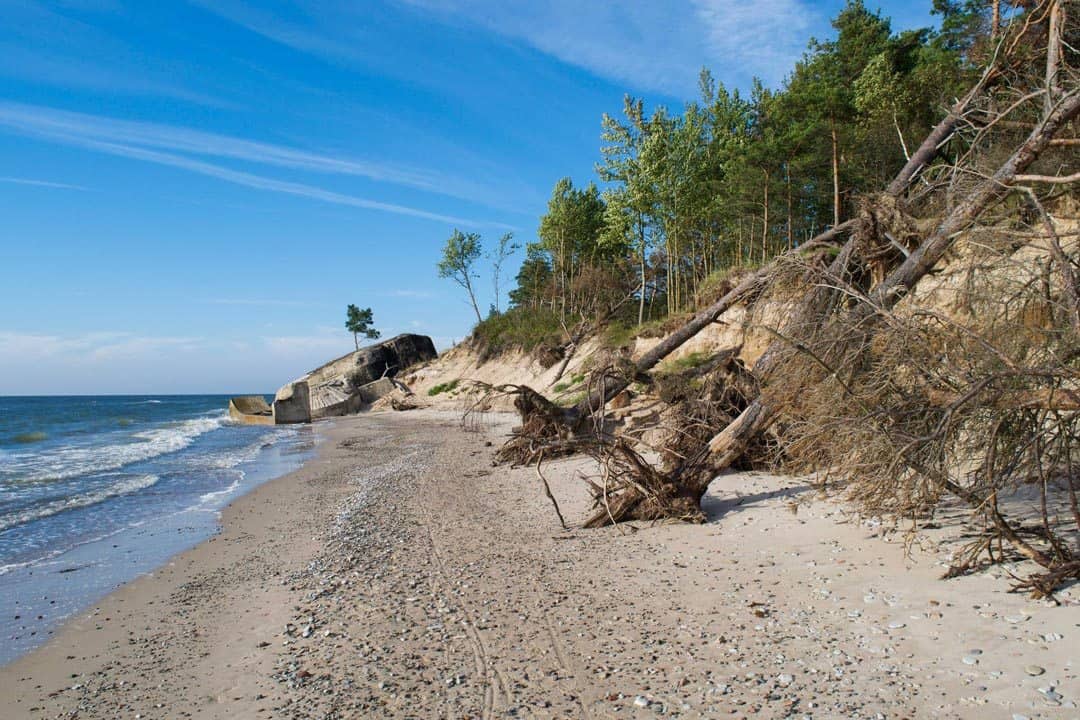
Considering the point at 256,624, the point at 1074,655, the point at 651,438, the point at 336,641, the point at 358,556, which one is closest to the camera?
the point at 1074,655

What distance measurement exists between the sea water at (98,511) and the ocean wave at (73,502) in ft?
0.06

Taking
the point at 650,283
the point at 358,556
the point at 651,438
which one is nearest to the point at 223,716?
the point at 358,556

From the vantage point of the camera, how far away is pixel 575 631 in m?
4.54

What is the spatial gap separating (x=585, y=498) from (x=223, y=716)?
5880 millimetres

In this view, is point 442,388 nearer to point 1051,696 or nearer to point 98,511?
point 98,511

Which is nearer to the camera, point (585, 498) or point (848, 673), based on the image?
point (848, 673)

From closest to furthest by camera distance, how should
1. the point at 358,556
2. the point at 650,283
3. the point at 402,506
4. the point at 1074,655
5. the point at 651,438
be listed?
the point at 1074,655, the point at 358,556, the point at 402,506, the point at 651,438, the point at 650,283

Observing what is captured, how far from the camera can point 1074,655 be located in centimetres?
357

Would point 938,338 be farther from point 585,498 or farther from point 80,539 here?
point 80,539

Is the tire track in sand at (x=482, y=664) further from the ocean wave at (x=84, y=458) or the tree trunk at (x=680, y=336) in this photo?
the ocean wave at (x=84, y=458)

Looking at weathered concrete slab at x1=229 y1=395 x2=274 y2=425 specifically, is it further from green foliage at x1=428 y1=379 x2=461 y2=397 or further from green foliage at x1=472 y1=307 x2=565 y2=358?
green foliage at x1=472 y1=307 x2=565 y2=358

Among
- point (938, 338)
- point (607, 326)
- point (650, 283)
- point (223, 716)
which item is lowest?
point (223, 716)

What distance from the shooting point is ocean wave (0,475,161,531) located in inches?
394

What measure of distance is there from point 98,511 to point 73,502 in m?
1.27
